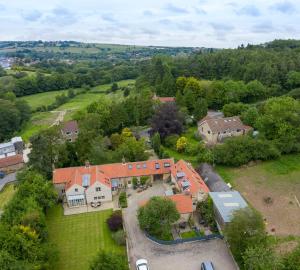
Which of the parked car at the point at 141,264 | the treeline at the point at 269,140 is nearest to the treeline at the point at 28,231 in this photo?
the parked car at the point at 141,264

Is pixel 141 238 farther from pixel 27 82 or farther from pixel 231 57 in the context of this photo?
pixel 27 82

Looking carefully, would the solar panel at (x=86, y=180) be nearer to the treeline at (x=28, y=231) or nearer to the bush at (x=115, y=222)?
the treeline at (x=28, y=231)

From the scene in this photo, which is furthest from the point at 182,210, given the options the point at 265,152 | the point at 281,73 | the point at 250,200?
the point at 281,73

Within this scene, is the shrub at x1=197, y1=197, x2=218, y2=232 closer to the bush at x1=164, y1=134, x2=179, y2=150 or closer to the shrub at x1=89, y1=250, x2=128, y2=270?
the shrub at x1=89, y1=250, x2=128, y2=270

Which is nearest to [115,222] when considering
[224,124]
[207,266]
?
[207,266]

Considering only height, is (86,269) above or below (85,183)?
below

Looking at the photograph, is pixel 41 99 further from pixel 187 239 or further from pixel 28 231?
pixel 187 239

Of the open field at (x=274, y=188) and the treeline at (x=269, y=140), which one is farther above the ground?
the treeline at (x=269, y=140)
